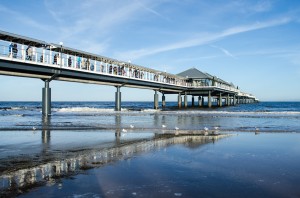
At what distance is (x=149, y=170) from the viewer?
717 cm

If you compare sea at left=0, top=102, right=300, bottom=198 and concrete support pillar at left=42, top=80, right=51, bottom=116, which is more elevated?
concrete support pillar at left=42, top=80, right=51, bottom=116

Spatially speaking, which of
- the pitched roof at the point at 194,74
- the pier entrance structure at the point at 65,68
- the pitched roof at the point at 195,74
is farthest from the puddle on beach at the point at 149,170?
the pitched roof at the point at 194,74

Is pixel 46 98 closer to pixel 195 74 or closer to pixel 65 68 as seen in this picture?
pixel 65 68

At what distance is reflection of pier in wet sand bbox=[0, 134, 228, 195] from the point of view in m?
6.03

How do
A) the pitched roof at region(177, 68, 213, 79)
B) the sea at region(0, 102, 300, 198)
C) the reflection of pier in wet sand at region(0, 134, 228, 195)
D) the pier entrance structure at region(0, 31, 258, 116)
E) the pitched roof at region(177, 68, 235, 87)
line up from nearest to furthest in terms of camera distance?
the sea at region(0, 102, 300, 198) → the reflection of pier in wet sand at region(0, 134, 228, 195) → the pier entrance structure at region(0, 31, 258, 116) → the pitched roof at region(177, 68, 235, 87) → the pitched roof at region(177, 68, 213, 79)

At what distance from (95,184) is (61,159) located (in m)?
2.85

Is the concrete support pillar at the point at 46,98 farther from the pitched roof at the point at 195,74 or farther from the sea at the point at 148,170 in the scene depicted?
the pitched roof at the point at 195,74

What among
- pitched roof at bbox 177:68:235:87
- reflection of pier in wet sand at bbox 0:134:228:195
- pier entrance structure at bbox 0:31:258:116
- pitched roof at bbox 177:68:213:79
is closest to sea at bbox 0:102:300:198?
reflection of pier in wet sand at bbox 0:134:228:195

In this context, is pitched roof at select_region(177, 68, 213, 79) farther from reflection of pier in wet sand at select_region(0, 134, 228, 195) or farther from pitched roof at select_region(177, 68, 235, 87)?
reflection of pier in wet sand at select_region(0, 134, 228, 195)

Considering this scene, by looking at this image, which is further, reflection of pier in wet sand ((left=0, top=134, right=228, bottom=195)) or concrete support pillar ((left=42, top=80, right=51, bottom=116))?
concrete support pillar ((left=42, top=80, right=51, bottom=116))

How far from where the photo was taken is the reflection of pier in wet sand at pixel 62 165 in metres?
6.03

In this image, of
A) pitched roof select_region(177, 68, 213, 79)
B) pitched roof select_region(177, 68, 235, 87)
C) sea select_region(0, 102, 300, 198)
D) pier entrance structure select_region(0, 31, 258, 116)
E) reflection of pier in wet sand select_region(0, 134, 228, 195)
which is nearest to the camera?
sea select_region(0, 102, 300, 198)

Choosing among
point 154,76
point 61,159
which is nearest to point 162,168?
point 61,159

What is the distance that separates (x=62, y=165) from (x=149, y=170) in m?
2.18
